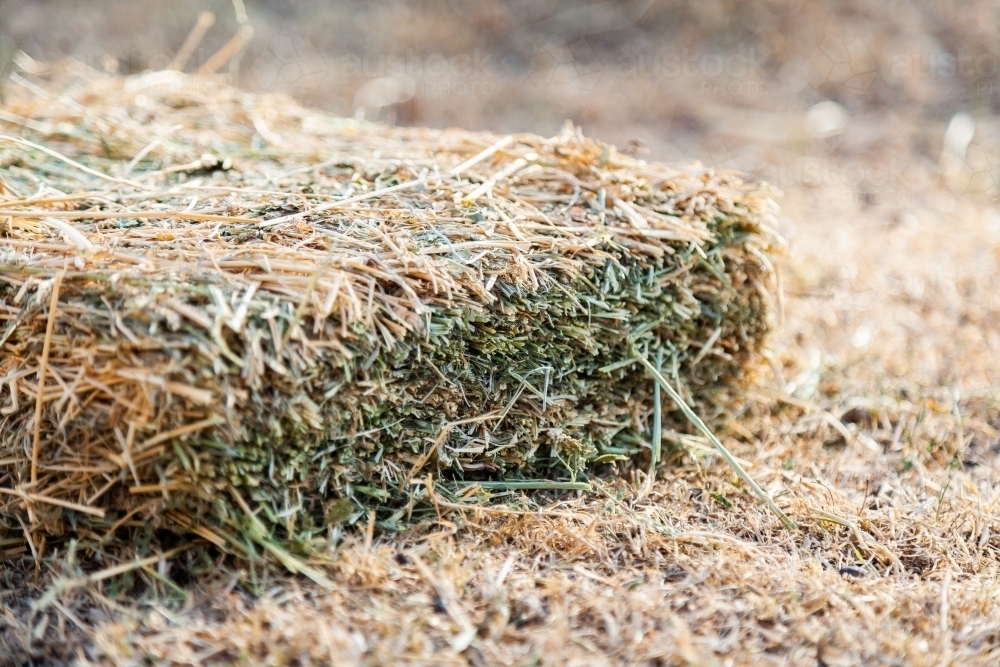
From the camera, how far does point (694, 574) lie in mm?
2154

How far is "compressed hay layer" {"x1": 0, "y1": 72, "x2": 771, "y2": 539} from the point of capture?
1976 millimetres

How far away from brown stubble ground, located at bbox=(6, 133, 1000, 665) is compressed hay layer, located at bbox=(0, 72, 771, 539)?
195 mm

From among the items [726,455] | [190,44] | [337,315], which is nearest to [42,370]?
[337,315]

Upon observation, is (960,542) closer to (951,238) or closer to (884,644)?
(884,644)

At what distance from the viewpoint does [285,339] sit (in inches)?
78.3

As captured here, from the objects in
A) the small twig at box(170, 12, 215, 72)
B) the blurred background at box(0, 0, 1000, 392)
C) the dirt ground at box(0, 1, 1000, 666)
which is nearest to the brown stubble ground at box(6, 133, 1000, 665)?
the dirt ground at box(0, 1, 1000, 666)

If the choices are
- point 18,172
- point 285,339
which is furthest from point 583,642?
point 18,172

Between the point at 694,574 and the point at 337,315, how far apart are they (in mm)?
1023

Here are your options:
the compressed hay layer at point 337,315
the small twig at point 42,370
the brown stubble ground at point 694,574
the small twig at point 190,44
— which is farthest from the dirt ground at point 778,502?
the small twig at point 190,44

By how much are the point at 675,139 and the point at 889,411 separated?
3476 mm

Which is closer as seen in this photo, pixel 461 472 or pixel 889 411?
pixel 461 472

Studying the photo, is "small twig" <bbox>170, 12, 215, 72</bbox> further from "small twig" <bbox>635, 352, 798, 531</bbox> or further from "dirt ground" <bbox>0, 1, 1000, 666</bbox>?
"small twig" <bbox>635, 352, 798, 531</bbox>

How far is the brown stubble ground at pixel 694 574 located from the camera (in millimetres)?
1864

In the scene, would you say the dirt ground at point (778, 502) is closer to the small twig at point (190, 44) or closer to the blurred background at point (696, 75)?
the blurred background at point (696, 75)
